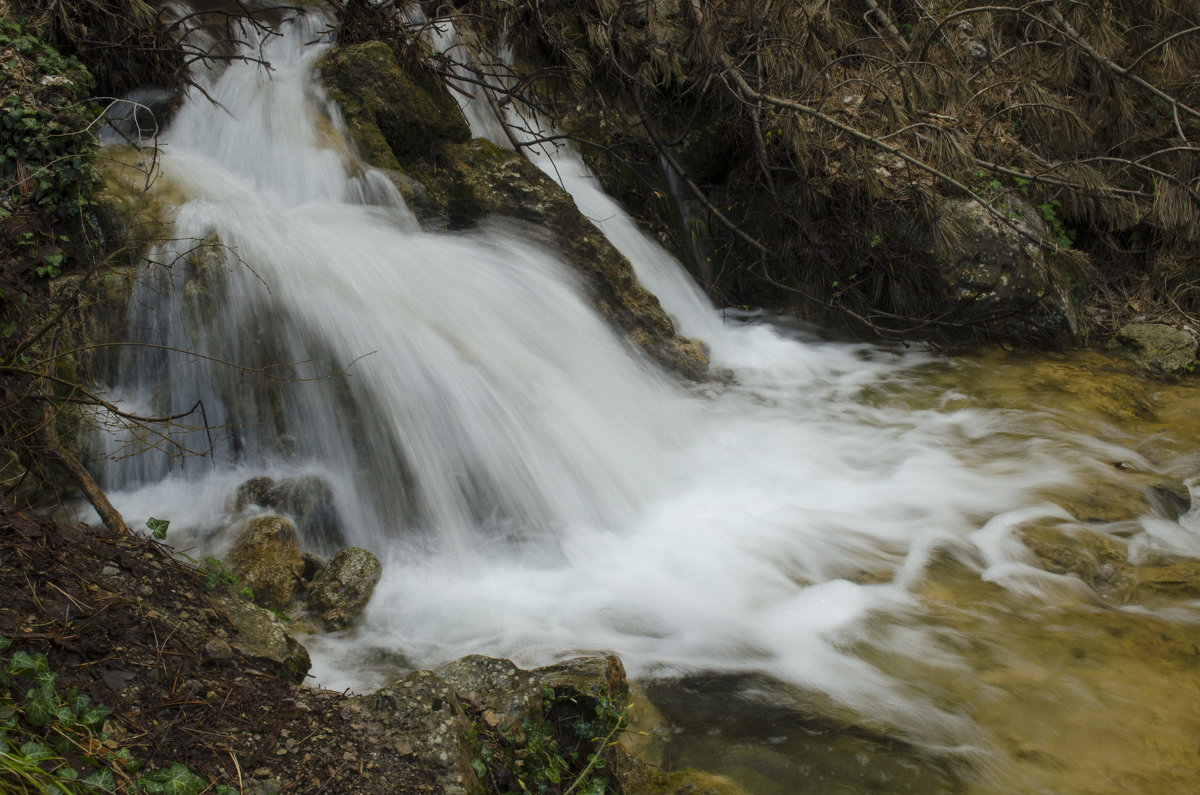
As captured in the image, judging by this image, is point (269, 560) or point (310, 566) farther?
point (310, 566)

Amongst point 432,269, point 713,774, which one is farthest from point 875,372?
point 713,774

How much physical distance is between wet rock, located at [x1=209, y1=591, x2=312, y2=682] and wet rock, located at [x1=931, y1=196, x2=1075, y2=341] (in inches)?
214

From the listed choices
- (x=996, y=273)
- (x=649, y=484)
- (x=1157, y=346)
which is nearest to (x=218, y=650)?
(x=649, y=484)

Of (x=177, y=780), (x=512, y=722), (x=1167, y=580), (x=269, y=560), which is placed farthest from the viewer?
(x=1167, y=580)

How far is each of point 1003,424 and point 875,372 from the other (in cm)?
109

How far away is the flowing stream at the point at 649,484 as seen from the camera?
2.88m

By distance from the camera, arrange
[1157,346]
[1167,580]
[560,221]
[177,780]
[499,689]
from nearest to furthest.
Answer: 1. [177,780]
2. [499,689]
3. [1167,580]
4. [560,221]
5. [1157,346]

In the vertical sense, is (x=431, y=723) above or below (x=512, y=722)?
above

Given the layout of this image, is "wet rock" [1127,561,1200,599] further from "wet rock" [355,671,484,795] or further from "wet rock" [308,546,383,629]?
"wet rock" [308,546,383,629]

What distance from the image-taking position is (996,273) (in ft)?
20.1

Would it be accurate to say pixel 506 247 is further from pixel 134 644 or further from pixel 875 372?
pixel 134 644

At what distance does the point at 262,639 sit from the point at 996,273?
19.1 feet

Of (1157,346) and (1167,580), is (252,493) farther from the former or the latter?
(1157,346)

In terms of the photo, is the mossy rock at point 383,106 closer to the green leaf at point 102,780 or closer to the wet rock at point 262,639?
the wet rock at point 262,639
